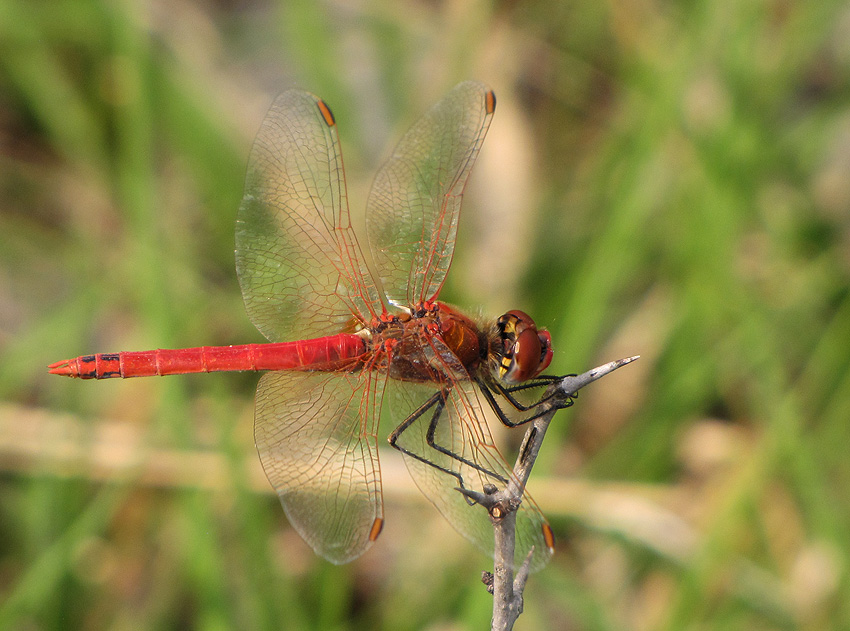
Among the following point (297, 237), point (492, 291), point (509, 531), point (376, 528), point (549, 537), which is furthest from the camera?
point (492, 291)

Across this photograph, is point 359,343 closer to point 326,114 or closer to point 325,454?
point 325,454

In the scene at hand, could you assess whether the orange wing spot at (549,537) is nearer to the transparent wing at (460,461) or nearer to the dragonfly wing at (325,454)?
the transparent wing at (460,461)

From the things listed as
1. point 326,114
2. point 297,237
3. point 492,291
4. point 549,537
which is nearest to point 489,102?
point 326,114

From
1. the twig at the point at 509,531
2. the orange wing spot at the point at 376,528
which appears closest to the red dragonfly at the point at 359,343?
the orange wing spot at the point at 376,528

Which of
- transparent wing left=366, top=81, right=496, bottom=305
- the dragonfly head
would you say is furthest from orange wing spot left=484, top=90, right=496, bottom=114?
the dragonfly head

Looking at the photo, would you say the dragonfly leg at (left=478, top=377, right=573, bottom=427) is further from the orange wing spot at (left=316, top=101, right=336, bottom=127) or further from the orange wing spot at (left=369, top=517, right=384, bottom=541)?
the orange wing spot at (left=316, top=101, right=336, bottom=127)

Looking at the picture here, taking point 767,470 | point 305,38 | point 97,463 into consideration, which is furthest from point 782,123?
point 97,463

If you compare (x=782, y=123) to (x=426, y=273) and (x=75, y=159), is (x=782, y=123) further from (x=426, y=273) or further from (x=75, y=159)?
(x=75, y=159)
